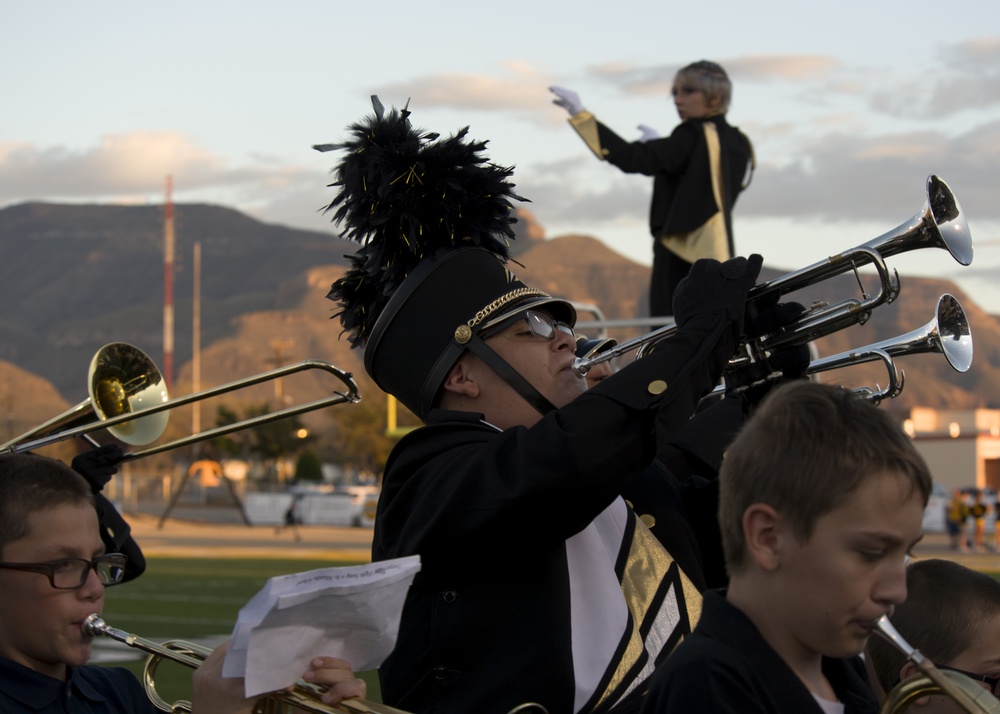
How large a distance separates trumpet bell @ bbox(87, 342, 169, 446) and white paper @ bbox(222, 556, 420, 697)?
2.50 metres

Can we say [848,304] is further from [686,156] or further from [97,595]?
[686,156]

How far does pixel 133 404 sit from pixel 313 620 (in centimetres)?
277

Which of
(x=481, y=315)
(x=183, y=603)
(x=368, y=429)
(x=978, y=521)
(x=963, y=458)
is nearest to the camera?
(x=481, y=315)

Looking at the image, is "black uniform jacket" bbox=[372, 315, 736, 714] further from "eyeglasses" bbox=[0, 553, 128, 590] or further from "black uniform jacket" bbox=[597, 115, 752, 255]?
"black uniform jacket" bbox=[597, 115, 752, 255]

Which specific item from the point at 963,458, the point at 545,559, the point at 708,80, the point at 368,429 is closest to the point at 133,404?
the point at 545,559

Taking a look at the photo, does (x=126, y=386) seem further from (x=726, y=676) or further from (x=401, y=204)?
(x=726, y=676)

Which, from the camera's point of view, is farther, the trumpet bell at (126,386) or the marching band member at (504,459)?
the trumpet bell at (126,386)

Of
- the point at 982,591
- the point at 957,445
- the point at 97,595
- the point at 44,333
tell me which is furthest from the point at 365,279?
the point at 44,333

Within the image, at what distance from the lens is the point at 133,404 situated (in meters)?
4.70

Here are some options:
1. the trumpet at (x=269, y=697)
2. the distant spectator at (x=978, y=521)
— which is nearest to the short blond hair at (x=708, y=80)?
the trumpet at (x=269, y=697)

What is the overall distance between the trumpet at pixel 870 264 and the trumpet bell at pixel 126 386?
1.59m

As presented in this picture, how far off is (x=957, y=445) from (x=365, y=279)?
66.1m

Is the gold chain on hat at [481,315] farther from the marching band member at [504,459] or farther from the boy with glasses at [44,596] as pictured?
the boy with glasses at [44,596]

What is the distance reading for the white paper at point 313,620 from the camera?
2.02 meters
